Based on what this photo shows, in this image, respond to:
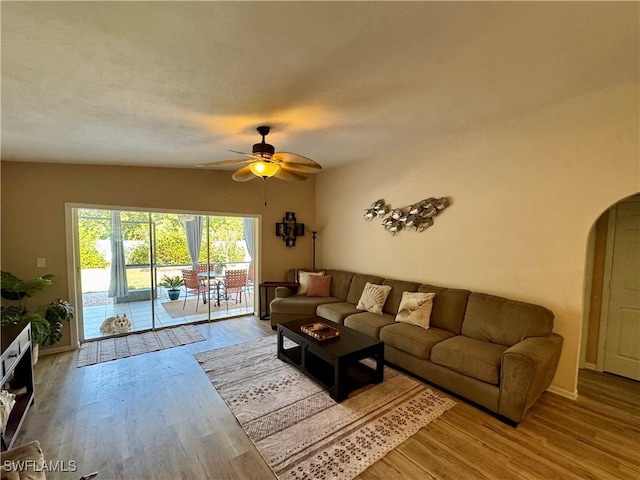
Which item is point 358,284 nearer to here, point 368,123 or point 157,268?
point 368,123

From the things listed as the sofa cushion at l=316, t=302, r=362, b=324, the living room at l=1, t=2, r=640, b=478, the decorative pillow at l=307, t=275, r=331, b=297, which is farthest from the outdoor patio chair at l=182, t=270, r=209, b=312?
the sofa cushion at l=316, t=302, r=362, b=324

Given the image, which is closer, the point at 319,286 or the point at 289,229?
the point at 319,286

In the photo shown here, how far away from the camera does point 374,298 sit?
12.6 ft

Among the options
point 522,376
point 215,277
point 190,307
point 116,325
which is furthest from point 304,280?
point 522,376

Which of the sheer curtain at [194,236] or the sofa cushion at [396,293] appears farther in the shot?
the sheer curtain at [194,236]

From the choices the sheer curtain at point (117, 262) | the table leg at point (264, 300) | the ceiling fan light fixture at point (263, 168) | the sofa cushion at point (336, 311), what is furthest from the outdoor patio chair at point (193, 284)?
the ceiling fan light fixture at point (263, 168)

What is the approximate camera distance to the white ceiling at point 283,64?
135cm

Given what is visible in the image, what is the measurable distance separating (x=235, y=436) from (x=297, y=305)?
7.24ft

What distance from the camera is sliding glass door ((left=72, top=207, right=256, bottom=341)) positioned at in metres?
4.02

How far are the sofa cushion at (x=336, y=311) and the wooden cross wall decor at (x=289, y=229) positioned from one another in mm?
1686

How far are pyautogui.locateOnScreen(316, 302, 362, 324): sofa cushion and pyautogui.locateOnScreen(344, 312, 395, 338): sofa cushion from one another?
0.12 metres

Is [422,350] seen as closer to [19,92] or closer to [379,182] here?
[379,182]

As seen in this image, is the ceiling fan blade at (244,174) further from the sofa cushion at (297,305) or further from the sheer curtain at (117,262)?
the sheer curtain at (117,262)

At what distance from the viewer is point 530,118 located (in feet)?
9.19
